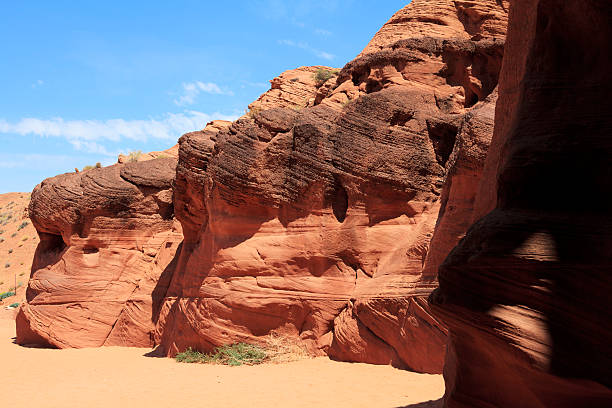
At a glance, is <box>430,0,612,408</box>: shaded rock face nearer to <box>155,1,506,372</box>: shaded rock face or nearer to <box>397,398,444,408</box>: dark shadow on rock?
<box>397,398,444,408</box>: dark shadow on rock

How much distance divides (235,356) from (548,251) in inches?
318

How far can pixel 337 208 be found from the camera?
11.5 m

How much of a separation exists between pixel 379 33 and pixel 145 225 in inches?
340

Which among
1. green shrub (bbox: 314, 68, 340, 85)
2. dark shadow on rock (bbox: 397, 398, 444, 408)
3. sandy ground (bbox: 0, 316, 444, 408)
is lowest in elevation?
sandy ground (bbox: 0, 316, 444, 408)

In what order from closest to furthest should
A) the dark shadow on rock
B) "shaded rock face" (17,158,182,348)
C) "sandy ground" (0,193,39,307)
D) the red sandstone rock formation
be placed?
1. the dark shadow on rock
2. the red sandstone rock formation
3. "shaded rock face" (17,158,182,348)
4. "sandy ground" (0,193,39,307)

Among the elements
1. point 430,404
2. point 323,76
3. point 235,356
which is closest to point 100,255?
point 235,356

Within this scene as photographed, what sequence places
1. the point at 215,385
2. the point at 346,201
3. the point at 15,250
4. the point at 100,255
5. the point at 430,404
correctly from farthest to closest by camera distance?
the point at 15,250, the point at 100,255, the point at 346,201, the point at 215,385, the point at 430,404

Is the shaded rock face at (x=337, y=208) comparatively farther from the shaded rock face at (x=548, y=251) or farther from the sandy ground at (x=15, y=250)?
the sandy ground at (x=15, y=250)

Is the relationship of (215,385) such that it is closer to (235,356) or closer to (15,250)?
(235,356)

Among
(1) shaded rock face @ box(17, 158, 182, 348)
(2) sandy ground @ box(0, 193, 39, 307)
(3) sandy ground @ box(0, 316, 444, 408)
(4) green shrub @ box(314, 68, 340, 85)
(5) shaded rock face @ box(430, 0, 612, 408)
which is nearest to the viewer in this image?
(5) shaded rock face @ box(430, 0, 612, 408)

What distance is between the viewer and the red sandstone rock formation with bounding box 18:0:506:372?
9828 millimetres

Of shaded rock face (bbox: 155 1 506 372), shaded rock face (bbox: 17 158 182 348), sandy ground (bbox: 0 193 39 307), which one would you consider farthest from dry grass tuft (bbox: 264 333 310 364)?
sandy ground (bbox: 0 193 39 307)

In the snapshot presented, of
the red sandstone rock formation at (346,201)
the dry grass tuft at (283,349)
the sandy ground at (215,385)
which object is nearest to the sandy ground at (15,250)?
the sandy ground at (215,385)

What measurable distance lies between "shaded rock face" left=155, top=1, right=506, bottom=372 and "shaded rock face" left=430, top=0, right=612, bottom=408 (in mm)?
4948
